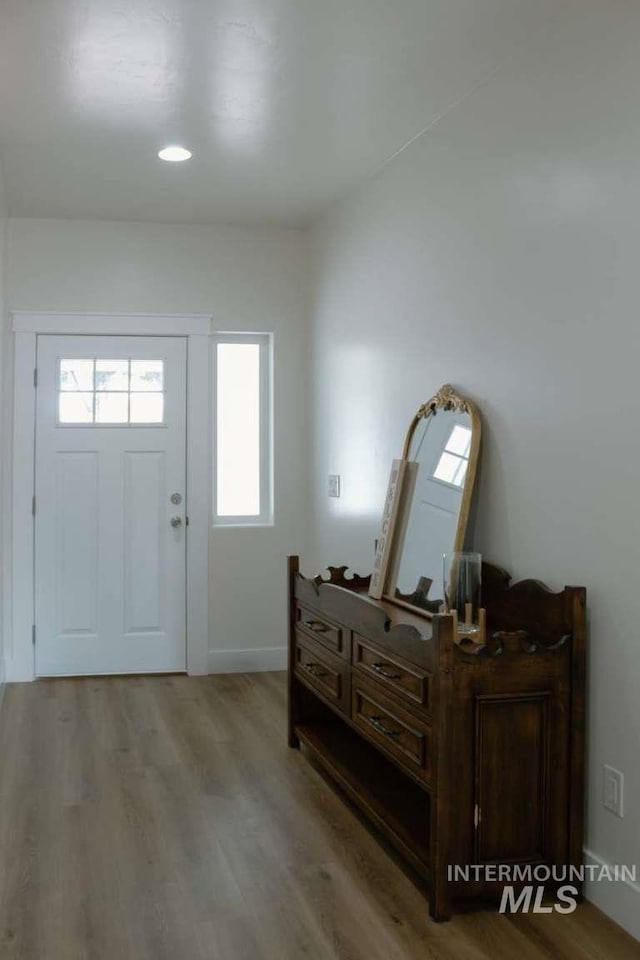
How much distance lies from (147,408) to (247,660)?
5.16ft

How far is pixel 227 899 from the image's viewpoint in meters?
2.78

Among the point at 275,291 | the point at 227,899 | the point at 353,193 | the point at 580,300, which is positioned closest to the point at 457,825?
the point at 227,899

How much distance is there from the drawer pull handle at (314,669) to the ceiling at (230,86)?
7.01 ft

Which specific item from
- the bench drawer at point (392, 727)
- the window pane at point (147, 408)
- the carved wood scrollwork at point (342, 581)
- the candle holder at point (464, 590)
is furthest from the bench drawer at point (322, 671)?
the window pane at point (147, 408)

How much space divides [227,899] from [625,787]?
1152 millimetres

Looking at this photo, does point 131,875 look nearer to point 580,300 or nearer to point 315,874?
point 315,874

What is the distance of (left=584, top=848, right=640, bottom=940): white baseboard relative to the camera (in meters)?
2.53

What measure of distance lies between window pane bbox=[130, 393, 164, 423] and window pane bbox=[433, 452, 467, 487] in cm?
244

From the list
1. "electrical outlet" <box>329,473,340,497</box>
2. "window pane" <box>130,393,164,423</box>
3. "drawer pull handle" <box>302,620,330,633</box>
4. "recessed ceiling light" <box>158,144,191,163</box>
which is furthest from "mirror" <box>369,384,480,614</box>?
"window pane" <box>130,393,164,423</box>

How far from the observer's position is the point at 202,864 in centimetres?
302

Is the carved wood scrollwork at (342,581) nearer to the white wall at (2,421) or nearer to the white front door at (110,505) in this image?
the white front door at (110,505)

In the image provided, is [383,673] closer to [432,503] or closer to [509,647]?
[509,647]

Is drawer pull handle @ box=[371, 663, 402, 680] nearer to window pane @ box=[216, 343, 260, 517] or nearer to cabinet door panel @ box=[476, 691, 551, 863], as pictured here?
cabinet door panel @ box=[476, 691, 551, 863]

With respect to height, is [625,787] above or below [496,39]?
below
